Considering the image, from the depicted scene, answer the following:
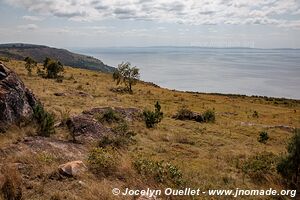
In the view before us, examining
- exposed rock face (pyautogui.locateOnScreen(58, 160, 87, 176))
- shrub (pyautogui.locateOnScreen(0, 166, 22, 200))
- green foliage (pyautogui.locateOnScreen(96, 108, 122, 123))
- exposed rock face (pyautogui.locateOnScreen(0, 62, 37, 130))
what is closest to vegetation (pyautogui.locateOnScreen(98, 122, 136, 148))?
green foliage (pyautogui.locateOnScreen(96, 108, 122, 123))

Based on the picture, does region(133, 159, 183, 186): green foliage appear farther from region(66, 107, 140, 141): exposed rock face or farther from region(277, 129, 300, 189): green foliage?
region(66, 107, 140, 141): exposed rock face

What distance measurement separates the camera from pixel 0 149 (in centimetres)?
1035

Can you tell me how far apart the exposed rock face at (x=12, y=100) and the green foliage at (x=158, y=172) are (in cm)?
787

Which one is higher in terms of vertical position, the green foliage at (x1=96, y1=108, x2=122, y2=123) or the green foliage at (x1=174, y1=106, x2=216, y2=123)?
the green foliage at (x1=96, y1=108, x2=122, y2=123)

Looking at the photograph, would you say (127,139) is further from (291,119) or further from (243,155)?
(291,119)

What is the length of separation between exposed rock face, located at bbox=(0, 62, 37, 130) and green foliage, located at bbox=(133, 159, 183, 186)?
25.8ft

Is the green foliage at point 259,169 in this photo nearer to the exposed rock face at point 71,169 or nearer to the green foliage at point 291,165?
the green foliage at point 291,165

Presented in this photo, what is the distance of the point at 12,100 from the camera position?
15.6 m

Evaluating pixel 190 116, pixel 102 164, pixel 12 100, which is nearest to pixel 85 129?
pixel 12 100

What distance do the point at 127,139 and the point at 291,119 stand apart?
45.1 m

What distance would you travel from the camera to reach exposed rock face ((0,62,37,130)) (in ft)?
47.9

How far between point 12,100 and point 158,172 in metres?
9.88

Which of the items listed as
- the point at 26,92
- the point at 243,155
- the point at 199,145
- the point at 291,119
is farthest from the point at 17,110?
the point at 291,119

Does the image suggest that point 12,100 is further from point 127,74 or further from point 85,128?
point 127,74
